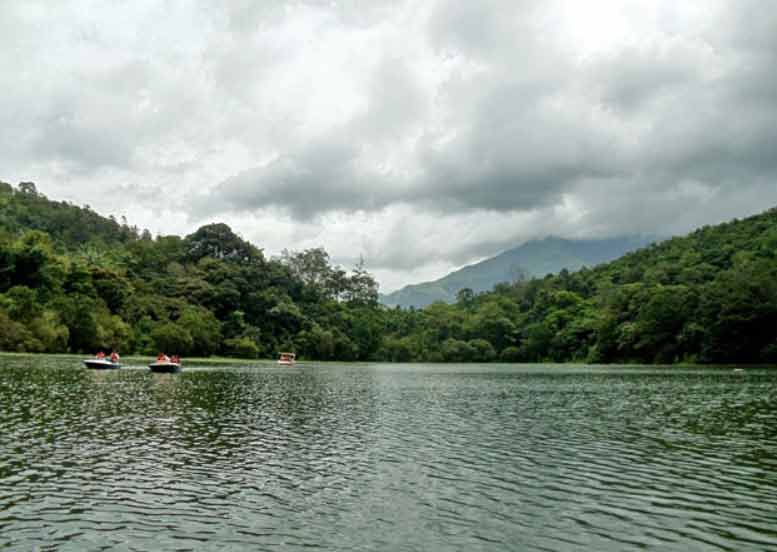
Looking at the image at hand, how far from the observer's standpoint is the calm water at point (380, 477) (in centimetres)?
1452

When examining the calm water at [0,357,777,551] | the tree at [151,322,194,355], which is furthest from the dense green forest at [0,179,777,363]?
the calm water at [0,357,777,551]

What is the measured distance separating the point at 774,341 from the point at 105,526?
108589 millimetres

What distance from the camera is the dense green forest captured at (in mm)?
102812

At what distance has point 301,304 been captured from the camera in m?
173

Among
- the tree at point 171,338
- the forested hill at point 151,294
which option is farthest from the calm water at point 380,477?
the tree at point 171,338

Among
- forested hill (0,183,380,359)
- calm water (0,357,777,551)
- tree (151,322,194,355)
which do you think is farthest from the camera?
tree (151,322,194,355)

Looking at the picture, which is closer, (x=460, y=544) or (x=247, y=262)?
(x=460, y=544)

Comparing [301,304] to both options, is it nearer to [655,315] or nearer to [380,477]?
[655,315]

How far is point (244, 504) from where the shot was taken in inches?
666

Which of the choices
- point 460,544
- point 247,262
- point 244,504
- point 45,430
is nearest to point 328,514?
point 244,504

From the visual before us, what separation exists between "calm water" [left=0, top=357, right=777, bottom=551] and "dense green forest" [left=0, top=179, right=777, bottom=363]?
70.7 m

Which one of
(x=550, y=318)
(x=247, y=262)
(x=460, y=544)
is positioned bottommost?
(x=460, y=544)

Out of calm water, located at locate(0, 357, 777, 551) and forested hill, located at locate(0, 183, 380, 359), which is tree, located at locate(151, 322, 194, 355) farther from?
calm water, located at locate(0, 357, 777, 551)

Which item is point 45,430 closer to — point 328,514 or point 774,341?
point 328,514
